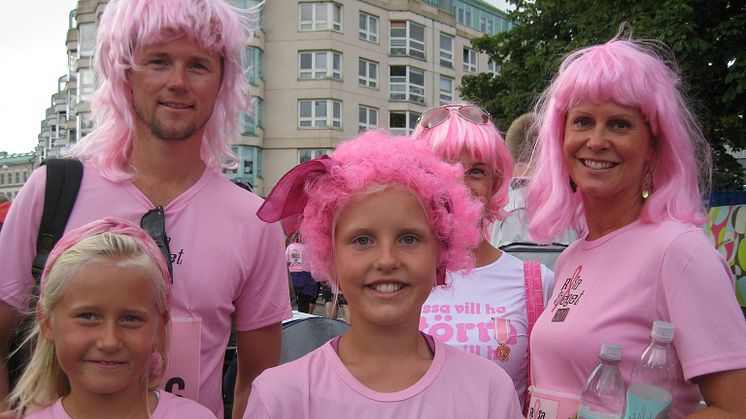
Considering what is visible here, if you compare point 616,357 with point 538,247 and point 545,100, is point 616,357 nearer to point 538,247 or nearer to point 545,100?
point 545,100

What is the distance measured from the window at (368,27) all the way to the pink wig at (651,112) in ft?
99.0

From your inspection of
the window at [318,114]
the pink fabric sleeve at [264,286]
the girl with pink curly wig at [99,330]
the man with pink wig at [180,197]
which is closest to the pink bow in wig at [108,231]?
the girl with pink curly wig at [99,330]

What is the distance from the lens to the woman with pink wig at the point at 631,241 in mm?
1733

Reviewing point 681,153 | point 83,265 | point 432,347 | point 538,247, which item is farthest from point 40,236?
point 538,247

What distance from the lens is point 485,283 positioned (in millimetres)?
2582

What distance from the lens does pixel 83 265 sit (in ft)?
5.68

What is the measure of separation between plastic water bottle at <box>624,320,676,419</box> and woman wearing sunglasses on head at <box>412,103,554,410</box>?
685 millimetres

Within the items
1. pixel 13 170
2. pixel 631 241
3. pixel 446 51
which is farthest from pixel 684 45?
pixel 13 170

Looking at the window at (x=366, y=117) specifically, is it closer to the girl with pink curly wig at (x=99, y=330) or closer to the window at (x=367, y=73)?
the window at (x=367, y=73)

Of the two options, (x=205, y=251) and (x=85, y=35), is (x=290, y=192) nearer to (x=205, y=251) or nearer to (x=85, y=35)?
(x=205, y=251)

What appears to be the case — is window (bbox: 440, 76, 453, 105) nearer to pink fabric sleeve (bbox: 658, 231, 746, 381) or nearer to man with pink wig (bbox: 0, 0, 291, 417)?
man with pink wig (bbox: 0, 0, 291, 417)

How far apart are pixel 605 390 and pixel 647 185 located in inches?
31.1

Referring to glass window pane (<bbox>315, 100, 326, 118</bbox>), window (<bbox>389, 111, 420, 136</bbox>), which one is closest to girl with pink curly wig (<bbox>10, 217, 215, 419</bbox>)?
glass window pane (<bbox>315, 100, 326, 118</bbox>)

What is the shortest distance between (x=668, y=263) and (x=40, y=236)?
187 centimetres
